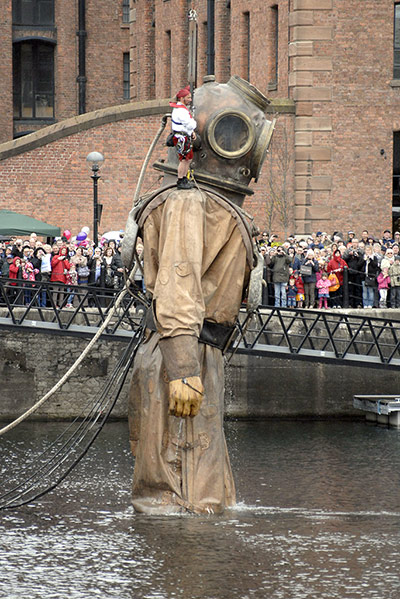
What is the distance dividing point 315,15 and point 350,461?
18.2 metres

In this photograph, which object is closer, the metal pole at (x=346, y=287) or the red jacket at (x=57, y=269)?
the red jacket at (x=57, y=269)

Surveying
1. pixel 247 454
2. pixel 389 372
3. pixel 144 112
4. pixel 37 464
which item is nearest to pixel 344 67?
pixel 144 112

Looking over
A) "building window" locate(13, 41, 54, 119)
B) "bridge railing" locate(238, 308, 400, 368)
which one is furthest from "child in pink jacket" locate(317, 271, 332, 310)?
"building window" locate(13, 41, 54, 119)

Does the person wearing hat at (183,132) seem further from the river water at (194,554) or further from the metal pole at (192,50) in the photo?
the river water at (194,554)

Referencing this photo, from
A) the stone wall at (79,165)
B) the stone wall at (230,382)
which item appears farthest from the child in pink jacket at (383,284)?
the stone wall at (79,165)

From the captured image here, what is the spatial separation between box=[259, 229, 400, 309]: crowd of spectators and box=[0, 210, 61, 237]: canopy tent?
665cm

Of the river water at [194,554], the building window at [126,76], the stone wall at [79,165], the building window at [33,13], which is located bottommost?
the river water at [194,554]

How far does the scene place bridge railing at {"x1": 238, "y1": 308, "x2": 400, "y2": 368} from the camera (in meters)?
A: 23.0

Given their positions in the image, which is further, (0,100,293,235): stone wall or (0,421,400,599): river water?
(0,100,293,235): stone wall

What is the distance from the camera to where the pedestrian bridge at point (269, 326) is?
22.6m

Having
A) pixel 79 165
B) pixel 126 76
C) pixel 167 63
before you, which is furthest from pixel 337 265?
pixel 126 76

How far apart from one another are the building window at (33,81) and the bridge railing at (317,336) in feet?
110

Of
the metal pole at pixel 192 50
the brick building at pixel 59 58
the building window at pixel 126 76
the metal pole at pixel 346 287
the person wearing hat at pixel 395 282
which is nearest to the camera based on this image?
the metal pole at pixel 192 50

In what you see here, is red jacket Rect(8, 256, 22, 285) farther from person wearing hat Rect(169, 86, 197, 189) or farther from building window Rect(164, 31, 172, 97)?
building window Rect(164, 31, 172, 97)
